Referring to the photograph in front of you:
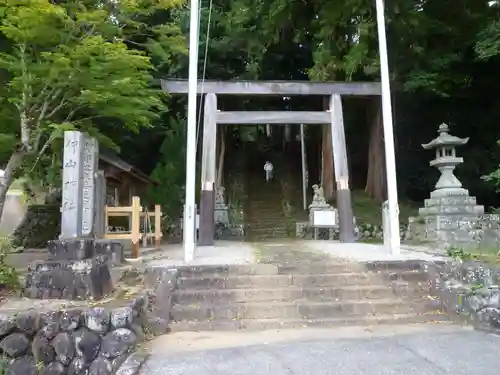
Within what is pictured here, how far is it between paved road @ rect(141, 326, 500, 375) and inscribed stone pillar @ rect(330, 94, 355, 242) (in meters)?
6.26

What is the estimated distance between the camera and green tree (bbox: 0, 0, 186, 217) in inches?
298

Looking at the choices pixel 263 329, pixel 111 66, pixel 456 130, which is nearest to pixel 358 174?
pixel 456 130

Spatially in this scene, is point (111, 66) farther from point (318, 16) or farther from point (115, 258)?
point (318, 16)

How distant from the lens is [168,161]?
56.1 feet

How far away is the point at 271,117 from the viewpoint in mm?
11805

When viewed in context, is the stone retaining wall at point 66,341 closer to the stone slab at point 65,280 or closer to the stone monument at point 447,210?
the stone slab at point 65,280

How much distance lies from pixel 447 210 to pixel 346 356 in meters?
7.23

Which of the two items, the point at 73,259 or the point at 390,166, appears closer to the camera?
the point at 73,259

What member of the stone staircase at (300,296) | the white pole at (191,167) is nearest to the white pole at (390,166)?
the stone staircase at (300,296)

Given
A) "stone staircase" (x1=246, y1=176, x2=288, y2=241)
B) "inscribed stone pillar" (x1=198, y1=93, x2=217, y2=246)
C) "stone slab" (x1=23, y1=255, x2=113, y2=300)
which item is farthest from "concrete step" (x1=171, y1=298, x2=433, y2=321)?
"stone staircase" (x1=246, y1=176, x2=288, y2=241)

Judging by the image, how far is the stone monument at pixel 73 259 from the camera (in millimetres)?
5348

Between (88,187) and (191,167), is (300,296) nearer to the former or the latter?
(191,167)

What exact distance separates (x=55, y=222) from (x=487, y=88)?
626 inches

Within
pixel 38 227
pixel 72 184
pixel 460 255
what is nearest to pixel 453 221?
pixel 460 255
